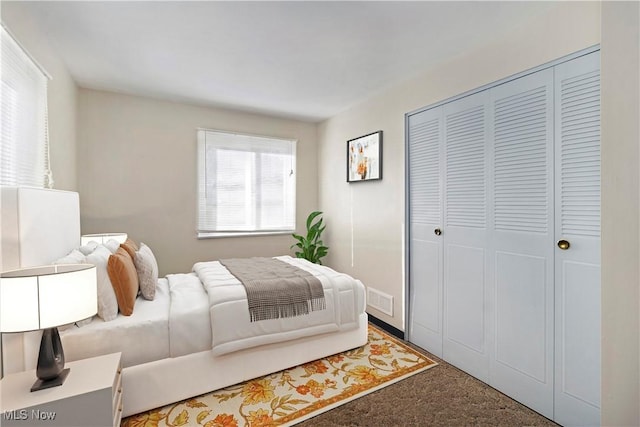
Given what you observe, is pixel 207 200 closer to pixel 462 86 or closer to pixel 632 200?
pixel 462 86

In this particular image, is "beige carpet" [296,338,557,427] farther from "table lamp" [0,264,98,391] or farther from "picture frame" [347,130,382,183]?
"picture frame" [347,130,382,183]

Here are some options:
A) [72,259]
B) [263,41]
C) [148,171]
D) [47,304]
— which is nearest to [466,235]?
[263,41]

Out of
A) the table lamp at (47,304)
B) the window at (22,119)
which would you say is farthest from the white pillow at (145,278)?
the window at (22,119)

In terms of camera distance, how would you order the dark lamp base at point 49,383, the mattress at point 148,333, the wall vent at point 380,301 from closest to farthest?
the dark lamp base at point 49,383
the mattress at point 148,333
the wall vent at point 380,301

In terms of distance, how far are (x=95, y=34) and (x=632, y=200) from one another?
3306mm

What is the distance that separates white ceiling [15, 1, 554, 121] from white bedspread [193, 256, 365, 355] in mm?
1882

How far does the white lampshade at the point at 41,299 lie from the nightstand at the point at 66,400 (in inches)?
12.8

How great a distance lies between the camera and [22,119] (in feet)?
6.41

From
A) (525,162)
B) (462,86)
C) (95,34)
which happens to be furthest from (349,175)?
(95,34)

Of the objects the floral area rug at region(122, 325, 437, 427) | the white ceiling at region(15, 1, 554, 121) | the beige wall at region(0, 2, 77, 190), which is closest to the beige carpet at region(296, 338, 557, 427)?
the floral area rug at region(122, 325, 437, 427)

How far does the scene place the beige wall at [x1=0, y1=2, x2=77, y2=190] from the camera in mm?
1880

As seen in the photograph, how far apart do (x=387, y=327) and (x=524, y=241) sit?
1737 millimetres

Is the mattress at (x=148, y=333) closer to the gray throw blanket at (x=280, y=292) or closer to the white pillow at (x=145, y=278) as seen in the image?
the white pillow at (x=145, y=278)

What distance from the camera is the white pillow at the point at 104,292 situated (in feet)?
6.29
